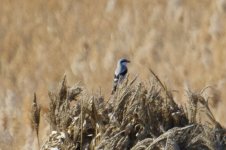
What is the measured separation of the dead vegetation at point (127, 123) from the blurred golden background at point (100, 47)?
11.9 ft

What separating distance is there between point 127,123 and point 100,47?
17.9 ft

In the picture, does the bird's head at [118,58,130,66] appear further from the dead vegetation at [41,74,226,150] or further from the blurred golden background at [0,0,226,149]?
the dead vegetation at [41,74,226,150]

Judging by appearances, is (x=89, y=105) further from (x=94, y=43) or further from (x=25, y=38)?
(x=25, y=38)

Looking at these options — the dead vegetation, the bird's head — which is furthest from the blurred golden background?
the dead vegetation

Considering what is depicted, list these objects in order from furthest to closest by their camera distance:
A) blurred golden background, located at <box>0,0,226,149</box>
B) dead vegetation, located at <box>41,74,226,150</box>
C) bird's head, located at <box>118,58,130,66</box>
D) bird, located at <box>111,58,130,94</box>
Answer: bird's head, located at <box>118,58,130,66</box> < blurred golden background, located at <box>0,0,226,149</box> < bird, located at <box>111,58,130,94</box> < dead vegetation, located at <box>41,74,226,150</box>

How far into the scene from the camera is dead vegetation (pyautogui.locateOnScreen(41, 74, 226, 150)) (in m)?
6.93

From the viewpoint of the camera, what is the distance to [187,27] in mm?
11242

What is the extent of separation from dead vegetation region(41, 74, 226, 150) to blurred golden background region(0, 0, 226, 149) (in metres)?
3.64

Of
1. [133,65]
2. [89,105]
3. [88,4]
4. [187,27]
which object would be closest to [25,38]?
[88,4]

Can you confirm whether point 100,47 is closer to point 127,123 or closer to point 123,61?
point 123,61

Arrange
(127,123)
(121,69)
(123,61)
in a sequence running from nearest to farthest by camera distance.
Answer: (127,123)
(121,69)
(123,61)

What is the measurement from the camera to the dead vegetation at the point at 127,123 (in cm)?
693

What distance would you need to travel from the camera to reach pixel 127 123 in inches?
277

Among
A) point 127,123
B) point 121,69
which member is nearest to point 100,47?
point 121,69
